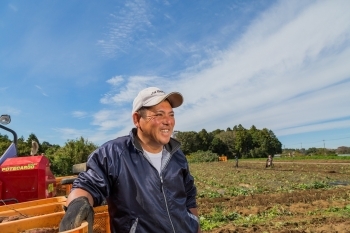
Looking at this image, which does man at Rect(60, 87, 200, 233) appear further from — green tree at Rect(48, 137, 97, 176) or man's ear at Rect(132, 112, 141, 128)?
→ green tree at Rect(48, 137, 97, 176)

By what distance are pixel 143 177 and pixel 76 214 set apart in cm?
56

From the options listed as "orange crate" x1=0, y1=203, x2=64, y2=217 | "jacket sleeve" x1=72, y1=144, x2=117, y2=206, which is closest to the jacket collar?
"jacket sleeve" x1=72, y1=144, x2=117, y2=206

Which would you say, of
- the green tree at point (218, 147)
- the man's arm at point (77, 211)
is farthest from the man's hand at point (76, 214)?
the green tree at point (218, 147)

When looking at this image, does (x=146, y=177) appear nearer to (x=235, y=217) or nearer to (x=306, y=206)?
(x=235, y=217)

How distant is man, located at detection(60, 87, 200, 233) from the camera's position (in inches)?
75.5

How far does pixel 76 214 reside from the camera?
1.53 metres

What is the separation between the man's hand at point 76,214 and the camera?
1492 mm

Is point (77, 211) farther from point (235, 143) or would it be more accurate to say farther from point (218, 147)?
point (235, 143)

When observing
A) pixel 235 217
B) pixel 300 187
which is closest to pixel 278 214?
pixel 235 217

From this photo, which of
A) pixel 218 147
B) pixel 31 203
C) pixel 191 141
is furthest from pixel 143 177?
pixel 218 147

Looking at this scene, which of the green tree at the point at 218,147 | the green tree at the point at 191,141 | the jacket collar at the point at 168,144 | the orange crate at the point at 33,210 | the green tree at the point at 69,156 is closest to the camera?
the jacket collar at the point at 168,144

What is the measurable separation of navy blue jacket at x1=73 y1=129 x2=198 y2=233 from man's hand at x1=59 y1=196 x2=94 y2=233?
181 millimetres

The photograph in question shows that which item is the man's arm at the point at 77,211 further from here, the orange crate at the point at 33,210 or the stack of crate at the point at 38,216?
the orange crate at the point at 33,210

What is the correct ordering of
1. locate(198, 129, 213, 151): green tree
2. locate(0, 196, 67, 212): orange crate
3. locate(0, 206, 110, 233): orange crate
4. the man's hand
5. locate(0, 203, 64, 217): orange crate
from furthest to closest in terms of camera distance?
locate(198, 129, 213, 151): green tree < locate(0, 196, 67, 212): orange crate < locate(0, 203, 64, 217): orange crate < locate(0, 206, 110, 233): orange crate < the man's hand
